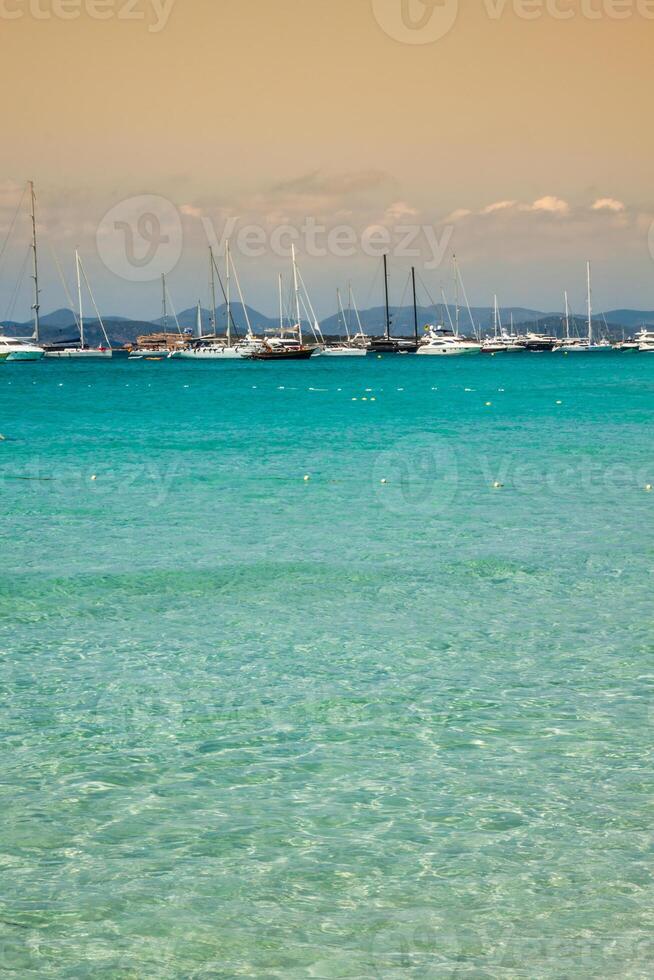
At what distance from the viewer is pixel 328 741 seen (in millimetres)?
8617

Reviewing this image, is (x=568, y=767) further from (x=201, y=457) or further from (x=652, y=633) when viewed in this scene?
(x=201, y=457)

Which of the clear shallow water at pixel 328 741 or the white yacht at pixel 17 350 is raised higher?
the white yacht at pixel 17 350

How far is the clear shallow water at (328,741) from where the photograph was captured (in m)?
5.99

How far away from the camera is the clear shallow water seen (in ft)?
19.6

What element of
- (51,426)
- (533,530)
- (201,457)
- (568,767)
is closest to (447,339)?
(51,426)

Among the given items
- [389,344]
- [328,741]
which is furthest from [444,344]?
[328,741]

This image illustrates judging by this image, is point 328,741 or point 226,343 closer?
point 328,741

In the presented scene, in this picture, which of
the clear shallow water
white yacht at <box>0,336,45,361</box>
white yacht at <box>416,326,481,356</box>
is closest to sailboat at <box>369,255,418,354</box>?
white yacht at <box>416,326,481,356</box>

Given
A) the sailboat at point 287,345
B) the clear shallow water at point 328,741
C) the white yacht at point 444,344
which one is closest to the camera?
the clear shallow water at point 328,741

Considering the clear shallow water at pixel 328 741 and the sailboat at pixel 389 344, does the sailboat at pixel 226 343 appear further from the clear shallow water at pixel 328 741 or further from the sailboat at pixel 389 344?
the clear shallow water at pixel 328 741

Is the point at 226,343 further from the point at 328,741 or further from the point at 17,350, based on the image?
the point at 328,741

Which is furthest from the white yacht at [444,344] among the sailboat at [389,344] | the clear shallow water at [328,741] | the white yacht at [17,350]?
the clear shallow water at [328,741]

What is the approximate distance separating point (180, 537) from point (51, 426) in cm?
3093

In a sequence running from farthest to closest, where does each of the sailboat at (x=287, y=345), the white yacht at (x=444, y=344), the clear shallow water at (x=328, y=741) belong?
the white yacht at (x=444, y=344), the sailboat at (x=287, y=345), the clear shallow water at (x=328, y=741)
